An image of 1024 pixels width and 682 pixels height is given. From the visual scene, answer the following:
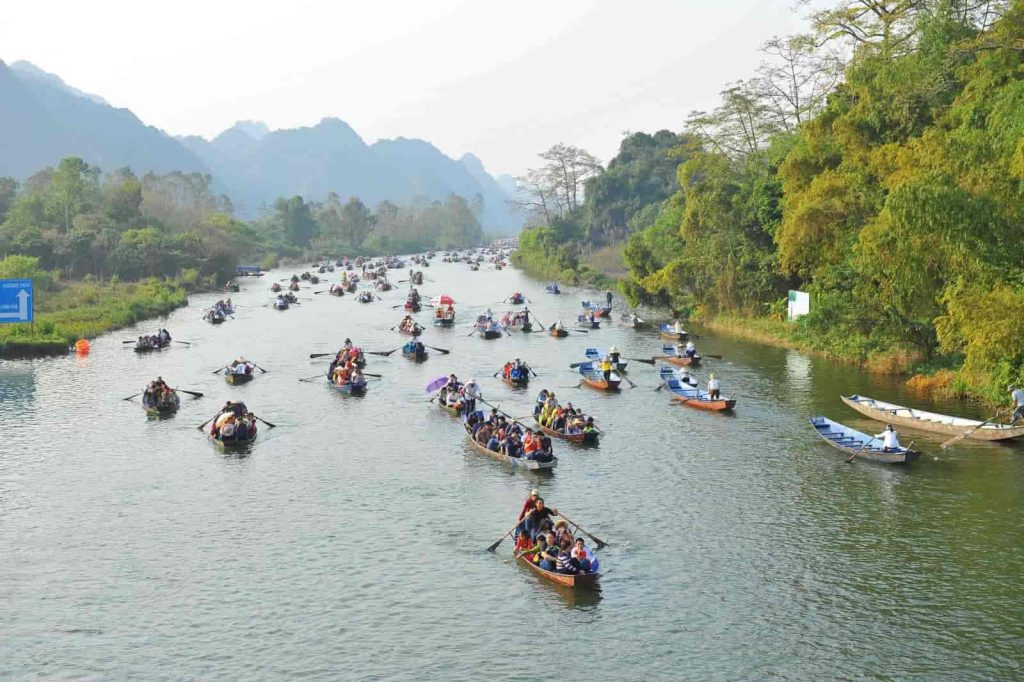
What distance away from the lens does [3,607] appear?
2267cm

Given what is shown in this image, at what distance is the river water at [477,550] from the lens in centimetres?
2044

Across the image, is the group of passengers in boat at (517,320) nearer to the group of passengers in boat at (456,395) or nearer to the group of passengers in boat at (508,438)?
the group of passengers in boat at (456,395)

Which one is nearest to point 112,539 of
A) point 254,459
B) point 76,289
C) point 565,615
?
point 254,459

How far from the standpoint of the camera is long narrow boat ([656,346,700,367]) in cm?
5431

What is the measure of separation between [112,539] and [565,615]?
13.5m

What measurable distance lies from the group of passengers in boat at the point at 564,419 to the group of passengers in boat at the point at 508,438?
1.93 m

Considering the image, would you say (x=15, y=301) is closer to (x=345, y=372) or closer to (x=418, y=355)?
(x=418, y=355)

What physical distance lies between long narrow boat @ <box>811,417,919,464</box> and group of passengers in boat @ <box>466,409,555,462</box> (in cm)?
1057

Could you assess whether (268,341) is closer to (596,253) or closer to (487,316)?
(487,316)

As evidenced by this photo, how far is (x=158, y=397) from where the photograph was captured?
43000 millimetres

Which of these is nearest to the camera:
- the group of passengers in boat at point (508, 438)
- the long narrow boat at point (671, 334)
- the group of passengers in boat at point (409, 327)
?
the group of passengers in boat at point (508, 438)

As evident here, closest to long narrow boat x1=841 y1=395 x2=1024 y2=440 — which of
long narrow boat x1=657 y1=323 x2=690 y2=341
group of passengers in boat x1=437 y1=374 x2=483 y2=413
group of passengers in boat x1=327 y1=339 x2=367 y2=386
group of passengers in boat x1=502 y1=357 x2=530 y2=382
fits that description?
group of passengers in boat x1=502 y1=357 x2=530 y2=382

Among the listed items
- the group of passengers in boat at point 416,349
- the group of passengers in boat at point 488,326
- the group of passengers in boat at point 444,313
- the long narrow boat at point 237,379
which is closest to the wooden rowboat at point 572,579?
the long narrow boat at point 237,379

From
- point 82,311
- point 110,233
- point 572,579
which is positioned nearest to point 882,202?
point 572,579
